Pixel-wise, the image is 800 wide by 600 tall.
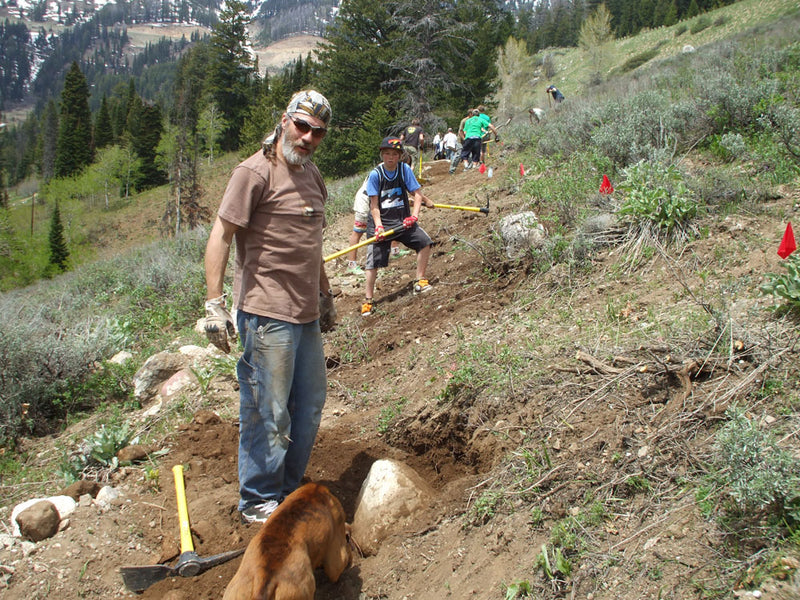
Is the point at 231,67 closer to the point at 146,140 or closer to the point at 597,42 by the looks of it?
the point at 146,140

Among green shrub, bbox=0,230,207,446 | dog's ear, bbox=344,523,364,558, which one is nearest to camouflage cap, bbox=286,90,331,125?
dog's ear, bbox=344,523,364,558

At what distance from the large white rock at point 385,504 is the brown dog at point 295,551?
24 centimetres

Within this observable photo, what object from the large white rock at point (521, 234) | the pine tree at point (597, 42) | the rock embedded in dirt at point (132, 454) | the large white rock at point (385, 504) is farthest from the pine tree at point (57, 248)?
the pine tree at point (597, 42)

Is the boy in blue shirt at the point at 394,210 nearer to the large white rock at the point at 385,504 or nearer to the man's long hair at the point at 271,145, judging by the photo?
the man's long hair at the point at 271,145

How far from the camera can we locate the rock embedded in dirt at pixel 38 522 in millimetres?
3031

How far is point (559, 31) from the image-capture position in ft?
277

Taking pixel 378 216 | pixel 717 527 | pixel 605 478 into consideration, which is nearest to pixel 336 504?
pixel 605 478

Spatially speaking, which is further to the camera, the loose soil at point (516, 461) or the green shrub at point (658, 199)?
the green shrub at point (658, 199)

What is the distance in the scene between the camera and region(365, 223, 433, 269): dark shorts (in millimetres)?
6477

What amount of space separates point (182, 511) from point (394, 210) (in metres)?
4.21

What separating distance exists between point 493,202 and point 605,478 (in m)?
6.32

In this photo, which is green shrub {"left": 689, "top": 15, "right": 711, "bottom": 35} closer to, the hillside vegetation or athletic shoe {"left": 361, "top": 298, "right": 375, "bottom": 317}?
the hillside vegetation

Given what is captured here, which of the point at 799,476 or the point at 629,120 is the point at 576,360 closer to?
the point at 799,476

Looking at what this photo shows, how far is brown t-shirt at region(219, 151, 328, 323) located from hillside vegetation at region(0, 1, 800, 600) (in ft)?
4.30
